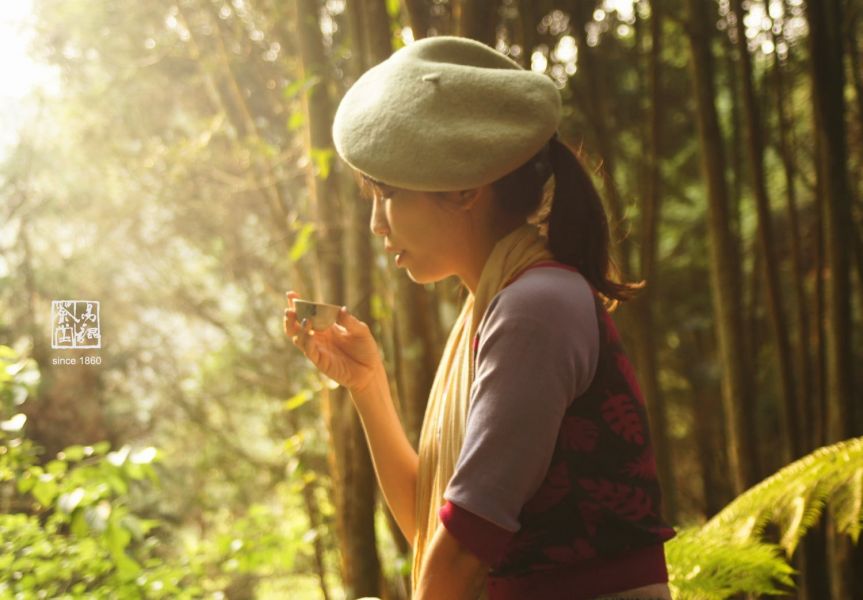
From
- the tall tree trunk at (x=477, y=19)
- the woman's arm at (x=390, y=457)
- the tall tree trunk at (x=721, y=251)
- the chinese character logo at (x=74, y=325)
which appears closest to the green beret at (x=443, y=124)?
the woman's arm at (x=390, y=457)

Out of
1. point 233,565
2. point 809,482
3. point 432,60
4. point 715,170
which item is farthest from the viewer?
point 233,565

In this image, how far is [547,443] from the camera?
0.72 meters

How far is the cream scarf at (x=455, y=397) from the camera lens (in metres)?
0.84

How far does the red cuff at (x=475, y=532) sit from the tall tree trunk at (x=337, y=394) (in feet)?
3.74

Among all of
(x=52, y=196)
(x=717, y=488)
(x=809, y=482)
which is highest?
(x=52, y=196)

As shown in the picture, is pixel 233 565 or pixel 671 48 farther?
pixel 671 48

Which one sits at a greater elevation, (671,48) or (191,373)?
(671,48)

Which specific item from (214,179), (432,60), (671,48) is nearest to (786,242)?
(671,48)

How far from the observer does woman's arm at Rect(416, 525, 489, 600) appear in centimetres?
71

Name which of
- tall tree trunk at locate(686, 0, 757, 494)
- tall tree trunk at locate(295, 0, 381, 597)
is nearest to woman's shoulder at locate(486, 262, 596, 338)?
tall tree trunk at locate(295, 0, 381, 597)

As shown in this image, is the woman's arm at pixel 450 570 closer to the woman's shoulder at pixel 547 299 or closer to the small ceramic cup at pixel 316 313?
the woman's shoulder at pixel 547 299

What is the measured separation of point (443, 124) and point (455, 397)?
0.92 ft

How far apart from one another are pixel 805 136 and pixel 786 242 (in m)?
0.84

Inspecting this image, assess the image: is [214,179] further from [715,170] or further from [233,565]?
[715,170]
